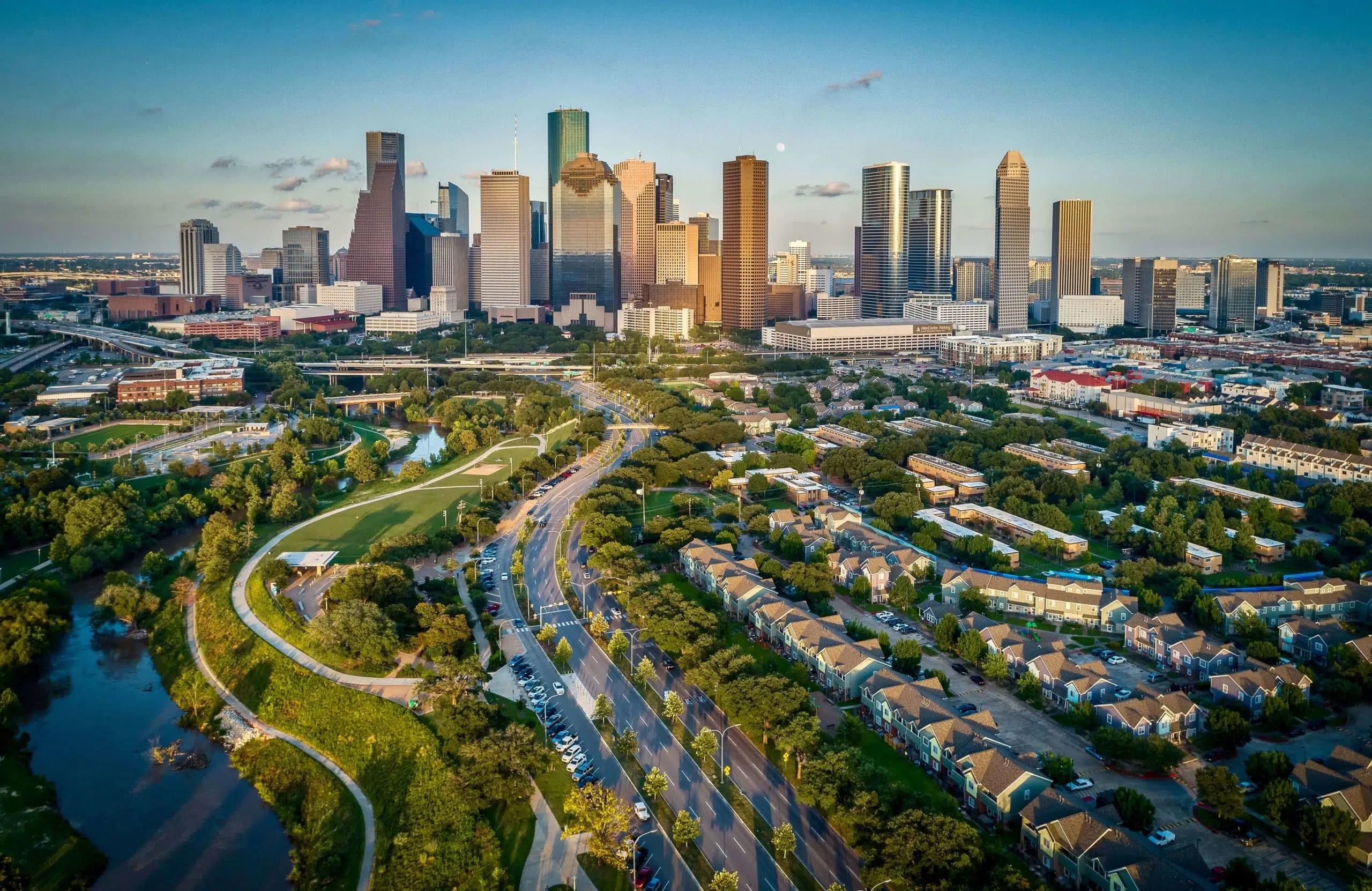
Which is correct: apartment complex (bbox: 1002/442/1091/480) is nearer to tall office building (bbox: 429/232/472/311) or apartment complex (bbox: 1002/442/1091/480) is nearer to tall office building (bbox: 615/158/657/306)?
tall office building (bbox: 615/158/657/306)

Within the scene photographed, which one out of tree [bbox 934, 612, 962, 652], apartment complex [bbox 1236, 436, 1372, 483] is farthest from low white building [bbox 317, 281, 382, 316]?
tree [bbox 934, 612, 962, 652]

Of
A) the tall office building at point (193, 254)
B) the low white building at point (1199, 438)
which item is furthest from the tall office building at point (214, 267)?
the low white building at point (1199, 438)

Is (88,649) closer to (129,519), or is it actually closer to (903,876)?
(129,519)

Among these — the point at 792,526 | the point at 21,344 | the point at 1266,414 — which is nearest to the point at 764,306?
the point at 1266,414

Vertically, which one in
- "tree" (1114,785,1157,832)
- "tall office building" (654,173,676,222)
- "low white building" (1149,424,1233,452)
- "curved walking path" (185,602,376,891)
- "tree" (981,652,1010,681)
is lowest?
"curved walking path" (185,602,376,891)

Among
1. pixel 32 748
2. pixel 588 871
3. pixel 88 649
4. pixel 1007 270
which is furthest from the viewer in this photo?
pixel 1007 270

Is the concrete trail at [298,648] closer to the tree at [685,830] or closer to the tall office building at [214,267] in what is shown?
the tree at [685,830]
